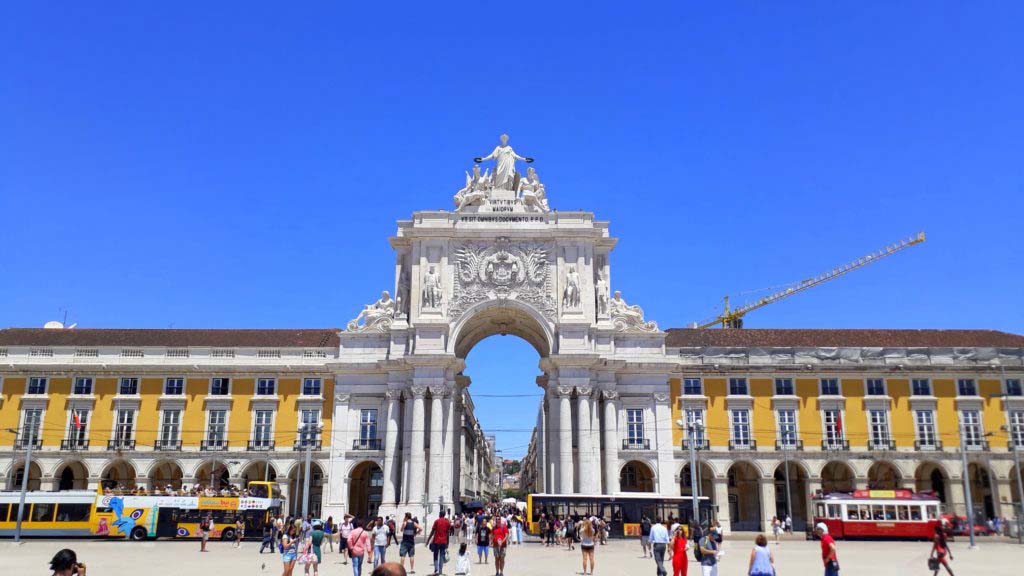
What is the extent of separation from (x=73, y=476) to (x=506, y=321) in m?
34.6

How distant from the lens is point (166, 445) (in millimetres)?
60375

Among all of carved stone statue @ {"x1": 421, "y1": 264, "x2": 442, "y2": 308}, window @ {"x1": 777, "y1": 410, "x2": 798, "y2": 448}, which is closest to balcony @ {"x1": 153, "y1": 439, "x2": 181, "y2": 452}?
carved stone statue @ {"x1": 421, "y1": 264, "x2": 442, "y2": 308}

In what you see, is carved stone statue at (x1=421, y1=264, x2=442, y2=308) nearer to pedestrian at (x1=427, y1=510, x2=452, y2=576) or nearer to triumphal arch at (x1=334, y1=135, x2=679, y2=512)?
triumphal arch at (x1=334, y1=135, x2=679, y2=512)

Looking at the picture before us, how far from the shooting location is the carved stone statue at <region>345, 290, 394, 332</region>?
2486 inches

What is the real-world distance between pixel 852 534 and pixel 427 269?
33946 mm

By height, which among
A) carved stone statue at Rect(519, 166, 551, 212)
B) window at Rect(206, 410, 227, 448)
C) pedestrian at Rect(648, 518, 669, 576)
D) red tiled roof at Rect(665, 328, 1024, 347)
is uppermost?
carved stone statue at Rect(519, 166, 551, 212)

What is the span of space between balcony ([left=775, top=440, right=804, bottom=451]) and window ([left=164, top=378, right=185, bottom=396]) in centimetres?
4440

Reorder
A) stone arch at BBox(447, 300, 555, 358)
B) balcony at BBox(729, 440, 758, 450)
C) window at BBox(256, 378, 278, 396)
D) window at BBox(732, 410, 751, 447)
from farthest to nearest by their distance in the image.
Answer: window at BBox(256, 378, 278, 396), stone arch at BBox(447, 300, 555, 358), window at BBox(732, 410, 751, 447), balcony at BBox(729, 440, 758, 450)

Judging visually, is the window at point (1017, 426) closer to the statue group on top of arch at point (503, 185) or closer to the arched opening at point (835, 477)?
the arched opening at point (835, 477)

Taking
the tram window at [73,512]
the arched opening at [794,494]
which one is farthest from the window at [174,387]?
the arched opening at [794,494]

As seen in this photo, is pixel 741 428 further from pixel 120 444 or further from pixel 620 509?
pixel 120 444

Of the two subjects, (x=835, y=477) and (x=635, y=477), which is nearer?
(x=835, y=477)

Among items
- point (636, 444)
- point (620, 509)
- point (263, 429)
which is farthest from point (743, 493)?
point (263, 429)

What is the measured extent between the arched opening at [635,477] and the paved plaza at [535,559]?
17.7 metres
